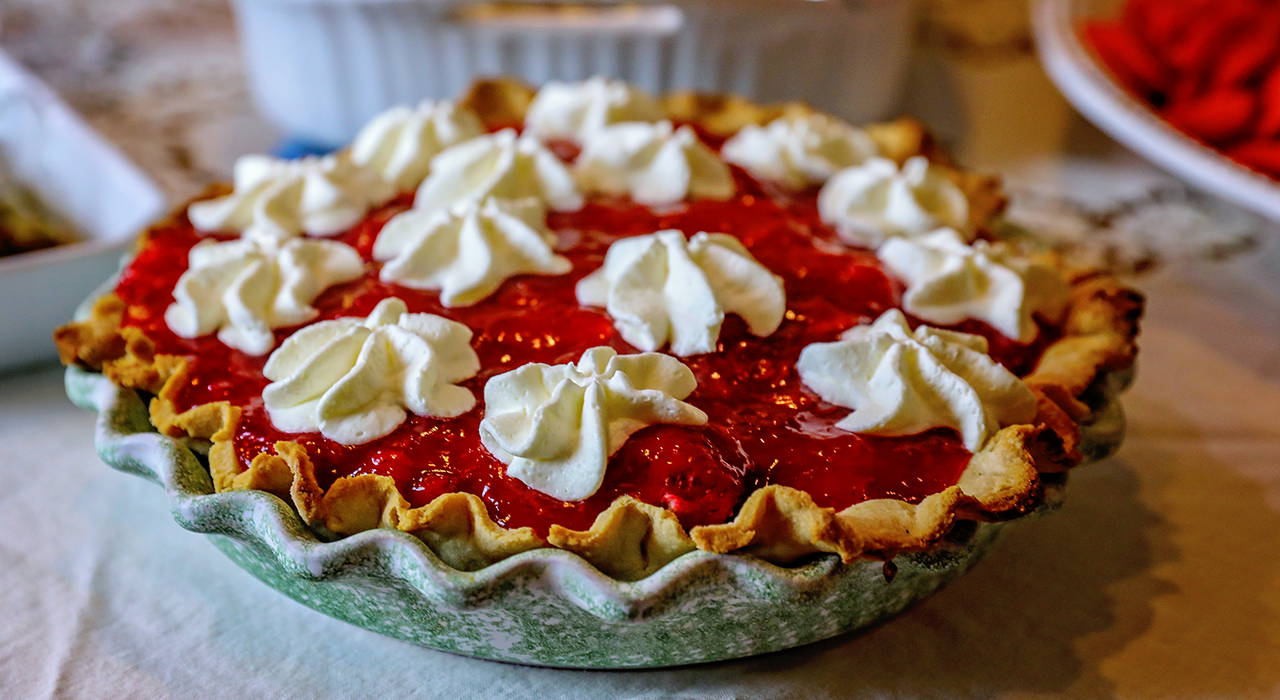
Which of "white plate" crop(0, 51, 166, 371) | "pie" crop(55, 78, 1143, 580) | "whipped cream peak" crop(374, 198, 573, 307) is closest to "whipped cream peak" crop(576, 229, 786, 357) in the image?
"pie" crop(55, 78, 1143, 580)

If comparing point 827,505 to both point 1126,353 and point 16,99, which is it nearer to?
point 1126,353

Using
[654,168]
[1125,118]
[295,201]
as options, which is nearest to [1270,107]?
[1125,118]

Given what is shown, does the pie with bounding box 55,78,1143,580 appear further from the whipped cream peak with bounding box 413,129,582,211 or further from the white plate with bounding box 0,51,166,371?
the white plate with bounding box 0,51,166,371

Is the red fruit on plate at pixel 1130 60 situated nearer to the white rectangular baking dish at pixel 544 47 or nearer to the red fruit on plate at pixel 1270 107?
the red fruit on plate at pixel 1270 107

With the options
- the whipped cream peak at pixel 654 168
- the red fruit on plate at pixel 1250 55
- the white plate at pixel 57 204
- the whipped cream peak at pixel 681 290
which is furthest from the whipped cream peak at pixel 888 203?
the white plate at pixel 57 204

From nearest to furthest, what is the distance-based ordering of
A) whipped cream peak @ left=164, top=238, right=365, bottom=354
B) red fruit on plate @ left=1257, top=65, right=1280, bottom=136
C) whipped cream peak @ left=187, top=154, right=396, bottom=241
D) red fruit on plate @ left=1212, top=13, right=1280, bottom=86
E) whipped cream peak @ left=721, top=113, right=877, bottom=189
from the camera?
whipped cream peak @ left=164, top=238, right=365, bottom=354 → whipped cream peak @ left=187, top=154, right=396, bottom=241 → whipped cream peak @ left=721, top=113, right=877, bottom=189 → red fruit on plate @ left=1257, top=65, right=1280, bottom=136 → red fruit on plate @ left=1212, top=13, right=1280, bottom=86

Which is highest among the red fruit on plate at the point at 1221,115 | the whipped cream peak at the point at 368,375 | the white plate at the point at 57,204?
the whipped cream peak at the point at 368,375

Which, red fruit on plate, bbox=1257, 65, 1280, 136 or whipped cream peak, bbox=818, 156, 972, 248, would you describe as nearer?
whipped cream peak, bbox=818, 156, 972, 248
